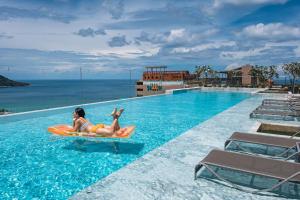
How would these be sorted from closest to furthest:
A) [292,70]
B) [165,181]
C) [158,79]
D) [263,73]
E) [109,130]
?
[165,181] < [109,130] < [292,70] < [263,73] < [158,79]

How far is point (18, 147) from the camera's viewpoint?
7.10 m

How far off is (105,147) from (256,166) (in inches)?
167

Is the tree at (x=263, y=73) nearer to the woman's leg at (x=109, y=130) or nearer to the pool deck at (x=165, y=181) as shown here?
the pool deck at (x=165, y=181)

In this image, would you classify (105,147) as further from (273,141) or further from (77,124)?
(273,141)

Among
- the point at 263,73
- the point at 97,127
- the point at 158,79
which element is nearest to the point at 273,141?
the point at 97,127

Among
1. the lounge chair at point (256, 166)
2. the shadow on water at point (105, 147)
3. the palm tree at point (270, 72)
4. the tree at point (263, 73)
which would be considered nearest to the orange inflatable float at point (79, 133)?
the shadow on water at point (105, 147)

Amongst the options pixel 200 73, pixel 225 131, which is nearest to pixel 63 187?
pixel 225 131

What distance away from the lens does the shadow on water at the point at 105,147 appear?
6.60 metres

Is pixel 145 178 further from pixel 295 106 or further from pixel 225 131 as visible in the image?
pixel 295 106

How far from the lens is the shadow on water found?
660cm

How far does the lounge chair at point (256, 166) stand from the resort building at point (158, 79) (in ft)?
148

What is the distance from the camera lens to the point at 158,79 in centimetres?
5562

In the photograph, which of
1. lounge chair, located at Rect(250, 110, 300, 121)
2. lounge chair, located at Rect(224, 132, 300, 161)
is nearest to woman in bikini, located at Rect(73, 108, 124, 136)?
lounge chair, located at Rect(224, 132, 300, 161)

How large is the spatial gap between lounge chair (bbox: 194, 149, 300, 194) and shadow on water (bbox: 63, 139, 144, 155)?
2.90m
